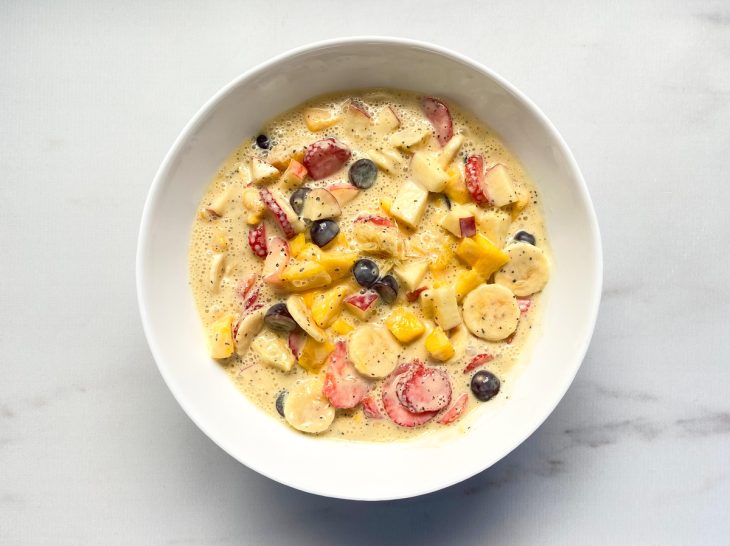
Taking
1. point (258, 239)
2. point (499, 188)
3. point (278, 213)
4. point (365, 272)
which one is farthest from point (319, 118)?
point (499, 188)

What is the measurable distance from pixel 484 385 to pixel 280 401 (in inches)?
30.2

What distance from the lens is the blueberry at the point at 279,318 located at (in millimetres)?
2494

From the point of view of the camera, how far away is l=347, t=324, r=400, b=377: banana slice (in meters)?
2.51

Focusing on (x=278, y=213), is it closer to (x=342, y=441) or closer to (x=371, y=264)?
(x=371, y=264)

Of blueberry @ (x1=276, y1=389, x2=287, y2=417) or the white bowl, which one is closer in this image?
the white bowl

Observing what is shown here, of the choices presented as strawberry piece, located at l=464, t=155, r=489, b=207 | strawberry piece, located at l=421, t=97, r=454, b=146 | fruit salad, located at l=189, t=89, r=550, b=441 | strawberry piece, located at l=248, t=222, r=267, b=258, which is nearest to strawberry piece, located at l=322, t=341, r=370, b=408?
fruit salad, located at l=189, t=89, r=550, b=441

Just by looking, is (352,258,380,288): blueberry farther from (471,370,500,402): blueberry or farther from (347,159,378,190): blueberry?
(471,370,500,402): blueberry

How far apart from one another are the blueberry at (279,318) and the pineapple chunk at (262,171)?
0.47 meters

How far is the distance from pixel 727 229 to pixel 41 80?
2859 millimetres

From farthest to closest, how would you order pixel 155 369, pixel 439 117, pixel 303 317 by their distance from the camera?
pixel 155 369 → pixel 439 117 → pixel 303 317

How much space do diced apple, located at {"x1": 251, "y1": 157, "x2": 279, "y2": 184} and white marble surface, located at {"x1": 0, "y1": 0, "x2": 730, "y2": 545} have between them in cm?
43

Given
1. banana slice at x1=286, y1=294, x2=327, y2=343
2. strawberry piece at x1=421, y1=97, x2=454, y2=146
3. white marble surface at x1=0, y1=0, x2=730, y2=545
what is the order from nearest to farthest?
banana slice at x1=286, y1=294, x2=327, y2=343, strawberry piece at x1=421, y1=97, x2=454, y2=146, white marble surface at x1=0, y1=0, x2=730, y2=545

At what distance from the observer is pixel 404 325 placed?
2.52m

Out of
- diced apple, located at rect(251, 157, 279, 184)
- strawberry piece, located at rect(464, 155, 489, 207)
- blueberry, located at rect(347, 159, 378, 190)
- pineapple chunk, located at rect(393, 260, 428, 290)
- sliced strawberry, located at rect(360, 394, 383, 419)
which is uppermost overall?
strawberry piece, located at rect(464, 155, 489, 207)
